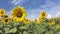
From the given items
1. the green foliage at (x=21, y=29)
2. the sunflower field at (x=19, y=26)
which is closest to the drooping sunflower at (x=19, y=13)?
the sunflower field at (x=19, y=26)

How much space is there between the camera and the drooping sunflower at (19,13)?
564 centimetres

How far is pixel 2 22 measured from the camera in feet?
20.6

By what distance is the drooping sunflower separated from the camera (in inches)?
222

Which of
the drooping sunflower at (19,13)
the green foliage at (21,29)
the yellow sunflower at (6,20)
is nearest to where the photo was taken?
the green foliage at (21,29)

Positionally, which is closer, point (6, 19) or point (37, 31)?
point (37, 31)

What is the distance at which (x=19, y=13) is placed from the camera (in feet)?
18.6

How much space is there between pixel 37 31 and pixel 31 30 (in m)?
0.24

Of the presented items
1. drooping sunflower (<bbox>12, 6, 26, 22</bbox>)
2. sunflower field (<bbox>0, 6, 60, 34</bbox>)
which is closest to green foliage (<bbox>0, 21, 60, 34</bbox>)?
sunflower field (<bbox>0, 6, 60, 34</bbox>)

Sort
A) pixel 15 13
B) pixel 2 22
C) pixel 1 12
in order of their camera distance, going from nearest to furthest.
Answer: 1. pixel 15 13
2. pixel 2 22
3. pixel 1 12

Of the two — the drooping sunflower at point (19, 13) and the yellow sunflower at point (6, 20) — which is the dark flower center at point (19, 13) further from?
the yellow sunflower at point (6, 20)

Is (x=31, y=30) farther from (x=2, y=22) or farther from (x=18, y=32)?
(x=2, y=22)

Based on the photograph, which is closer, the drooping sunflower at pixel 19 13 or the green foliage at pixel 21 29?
the green foliage at pixel 21 29

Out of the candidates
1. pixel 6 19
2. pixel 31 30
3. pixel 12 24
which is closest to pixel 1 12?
pixel 6 19

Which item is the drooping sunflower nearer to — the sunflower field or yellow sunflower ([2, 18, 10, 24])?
the sunflower field
